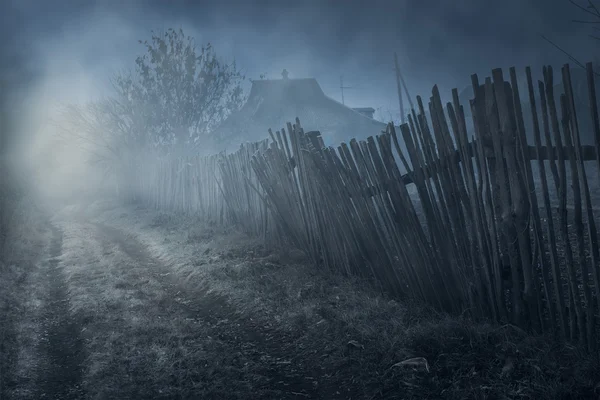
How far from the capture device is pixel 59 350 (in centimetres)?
397

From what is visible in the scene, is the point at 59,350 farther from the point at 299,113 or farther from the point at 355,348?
the point at 299,113

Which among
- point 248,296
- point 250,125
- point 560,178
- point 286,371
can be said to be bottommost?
point 286,371

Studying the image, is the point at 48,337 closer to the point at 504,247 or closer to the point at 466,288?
the point at 466,288

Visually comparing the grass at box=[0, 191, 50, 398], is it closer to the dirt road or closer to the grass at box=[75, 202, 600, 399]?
the dirt road

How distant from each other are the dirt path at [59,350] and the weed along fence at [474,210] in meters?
3.08

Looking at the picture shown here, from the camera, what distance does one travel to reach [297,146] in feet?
17.6

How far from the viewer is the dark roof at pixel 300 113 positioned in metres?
27.6

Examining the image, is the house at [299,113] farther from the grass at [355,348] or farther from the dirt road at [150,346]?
the grass at [355,348]

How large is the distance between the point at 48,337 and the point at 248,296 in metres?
2.35

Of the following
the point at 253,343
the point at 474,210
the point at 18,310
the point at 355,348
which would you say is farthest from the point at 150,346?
the point at 474,210

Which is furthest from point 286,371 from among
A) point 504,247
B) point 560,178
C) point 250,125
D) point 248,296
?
point 250,125

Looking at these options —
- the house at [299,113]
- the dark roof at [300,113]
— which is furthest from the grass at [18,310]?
the dark roof at [300,113]

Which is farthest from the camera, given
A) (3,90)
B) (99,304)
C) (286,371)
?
(3,90)

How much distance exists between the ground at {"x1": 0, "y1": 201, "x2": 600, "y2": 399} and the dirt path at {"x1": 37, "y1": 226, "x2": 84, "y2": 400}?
0.02 meters
